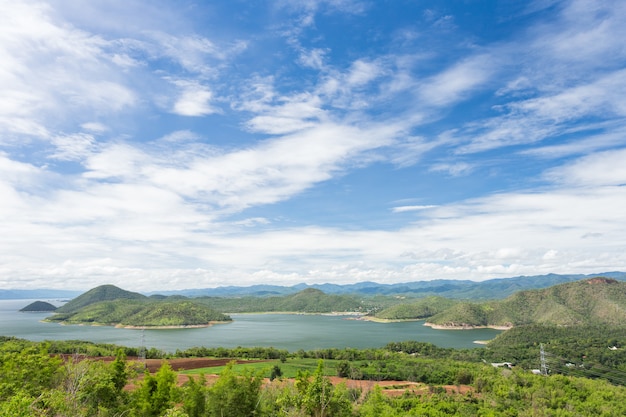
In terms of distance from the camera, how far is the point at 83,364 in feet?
79.7

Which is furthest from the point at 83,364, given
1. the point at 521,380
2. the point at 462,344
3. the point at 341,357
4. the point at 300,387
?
the point at 462,344

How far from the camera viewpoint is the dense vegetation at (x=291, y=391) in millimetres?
21625

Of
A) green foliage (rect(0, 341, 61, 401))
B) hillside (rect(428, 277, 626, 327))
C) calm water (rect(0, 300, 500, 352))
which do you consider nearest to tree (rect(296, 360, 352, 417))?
green foliage (rect(0, 341, 61, 401))

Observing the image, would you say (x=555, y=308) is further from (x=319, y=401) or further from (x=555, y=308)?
(x=319, y=401)

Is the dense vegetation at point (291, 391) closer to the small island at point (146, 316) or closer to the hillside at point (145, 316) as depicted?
the small island at point (146, 316)

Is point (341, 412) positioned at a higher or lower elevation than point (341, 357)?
higher

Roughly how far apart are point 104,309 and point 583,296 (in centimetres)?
19830

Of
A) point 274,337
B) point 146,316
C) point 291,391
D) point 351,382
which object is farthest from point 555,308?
point 146,316

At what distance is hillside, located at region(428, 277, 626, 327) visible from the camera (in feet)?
440

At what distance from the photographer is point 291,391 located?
76.9 feet

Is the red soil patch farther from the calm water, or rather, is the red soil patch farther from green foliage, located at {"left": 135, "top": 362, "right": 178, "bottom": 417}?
the calm water

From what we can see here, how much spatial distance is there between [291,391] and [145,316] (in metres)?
155

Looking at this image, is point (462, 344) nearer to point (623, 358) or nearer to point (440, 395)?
point (623, 358)

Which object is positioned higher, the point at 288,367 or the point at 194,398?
the point at 194,398
